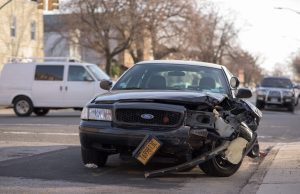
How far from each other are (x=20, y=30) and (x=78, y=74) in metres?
22.2

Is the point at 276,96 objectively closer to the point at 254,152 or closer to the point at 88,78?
the point at 88,78

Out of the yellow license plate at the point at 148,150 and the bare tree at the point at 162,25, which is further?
the bare tree at the point at 162,25

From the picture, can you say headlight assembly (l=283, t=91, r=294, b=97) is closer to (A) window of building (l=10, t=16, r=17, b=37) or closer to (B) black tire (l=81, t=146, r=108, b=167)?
(A) window of building (l=10, t=16, r=17, b=37)

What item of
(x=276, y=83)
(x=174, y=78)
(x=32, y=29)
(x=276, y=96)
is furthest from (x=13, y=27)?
(x=174, y=78)

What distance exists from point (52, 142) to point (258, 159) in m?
4.23

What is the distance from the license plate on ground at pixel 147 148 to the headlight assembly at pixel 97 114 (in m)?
0.62

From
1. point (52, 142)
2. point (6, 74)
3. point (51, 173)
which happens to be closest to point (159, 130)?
point (51, 173)

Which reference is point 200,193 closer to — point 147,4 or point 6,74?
point 6,74

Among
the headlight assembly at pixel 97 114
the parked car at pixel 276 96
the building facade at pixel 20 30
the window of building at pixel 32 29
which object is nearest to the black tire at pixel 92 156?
the headlight assembly at pixel 97 114

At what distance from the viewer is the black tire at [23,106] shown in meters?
20.8

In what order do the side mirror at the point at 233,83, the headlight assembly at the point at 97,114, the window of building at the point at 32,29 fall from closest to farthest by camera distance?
the headlight assembly at the point at 97,114
the side mirror at the point at 233,83
the window of building at the point at 32,29

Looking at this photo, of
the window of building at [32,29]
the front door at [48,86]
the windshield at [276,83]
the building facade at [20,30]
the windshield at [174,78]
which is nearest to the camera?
the windshield at [174,78]

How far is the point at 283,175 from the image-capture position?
8.09m

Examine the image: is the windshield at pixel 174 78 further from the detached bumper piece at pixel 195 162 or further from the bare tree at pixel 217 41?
the bare tree at pixel 217 41
